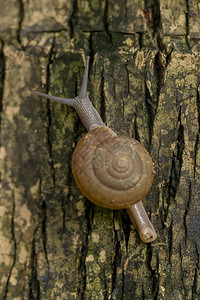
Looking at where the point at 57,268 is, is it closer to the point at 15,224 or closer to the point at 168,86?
the point at 15,224

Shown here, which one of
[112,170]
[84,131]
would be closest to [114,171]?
[112,170]

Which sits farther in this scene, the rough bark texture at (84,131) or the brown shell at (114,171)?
the rough bark texture at (84,131)

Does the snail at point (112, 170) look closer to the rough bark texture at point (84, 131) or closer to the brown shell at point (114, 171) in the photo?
the brown shell at point (114, 171)

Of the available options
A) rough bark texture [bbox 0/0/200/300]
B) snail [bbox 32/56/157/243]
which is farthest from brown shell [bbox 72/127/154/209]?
rough bark texture [bbox 0/0/200/300]

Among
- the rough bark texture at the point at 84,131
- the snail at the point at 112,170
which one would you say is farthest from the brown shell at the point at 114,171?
the rough bark texture at the point at 84,131

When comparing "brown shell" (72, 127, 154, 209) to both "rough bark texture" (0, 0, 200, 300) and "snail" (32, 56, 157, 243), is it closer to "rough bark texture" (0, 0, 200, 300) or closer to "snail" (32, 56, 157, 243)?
"snail" (32, 56, 157, 243)

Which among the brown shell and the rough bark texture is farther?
the rough bark texture

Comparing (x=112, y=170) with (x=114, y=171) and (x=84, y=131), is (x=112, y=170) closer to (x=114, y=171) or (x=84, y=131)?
(x=114, y=171)
